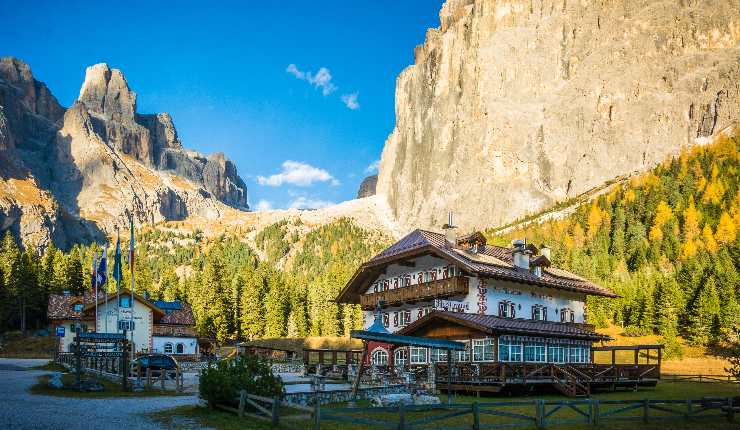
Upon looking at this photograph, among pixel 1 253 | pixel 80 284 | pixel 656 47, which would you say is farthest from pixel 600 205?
pixel 1 253

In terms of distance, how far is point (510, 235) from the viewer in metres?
170

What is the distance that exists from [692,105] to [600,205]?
155 feet

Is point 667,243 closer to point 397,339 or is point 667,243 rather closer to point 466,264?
point 466,264

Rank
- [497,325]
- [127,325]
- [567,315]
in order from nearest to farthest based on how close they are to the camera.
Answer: [497,325]
[567,315]
[127,325]

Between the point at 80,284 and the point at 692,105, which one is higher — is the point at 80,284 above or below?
below

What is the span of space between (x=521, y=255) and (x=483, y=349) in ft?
39.6

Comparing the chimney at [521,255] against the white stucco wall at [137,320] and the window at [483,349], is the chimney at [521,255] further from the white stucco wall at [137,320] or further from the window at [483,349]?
the white stucco wall at [137,320]

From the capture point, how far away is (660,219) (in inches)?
5325

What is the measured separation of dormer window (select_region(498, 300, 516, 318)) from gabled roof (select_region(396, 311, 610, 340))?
720mm

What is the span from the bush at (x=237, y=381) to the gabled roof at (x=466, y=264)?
2167cm

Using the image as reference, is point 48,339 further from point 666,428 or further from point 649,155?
point 649,155

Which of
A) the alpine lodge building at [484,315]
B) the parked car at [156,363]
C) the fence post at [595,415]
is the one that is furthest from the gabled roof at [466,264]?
the fence post at [595,415]

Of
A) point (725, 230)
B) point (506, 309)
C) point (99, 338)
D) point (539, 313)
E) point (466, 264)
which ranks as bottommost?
point (99, 338)

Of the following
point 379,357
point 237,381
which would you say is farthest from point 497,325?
point 237,381
